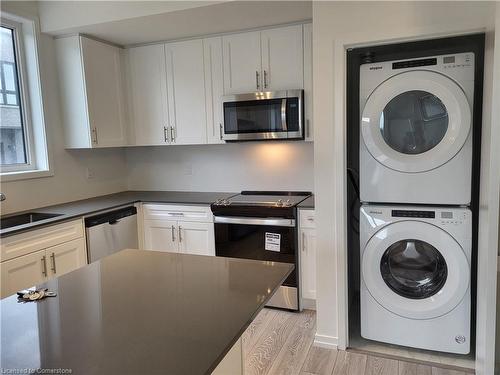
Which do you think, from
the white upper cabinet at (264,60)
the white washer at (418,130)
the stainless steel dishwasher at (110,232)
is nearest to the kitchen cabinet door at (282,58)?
the white upper cabinet at (264,60)

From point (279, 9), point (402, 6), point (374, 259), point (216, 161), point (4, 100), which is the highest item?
point (279, 9)

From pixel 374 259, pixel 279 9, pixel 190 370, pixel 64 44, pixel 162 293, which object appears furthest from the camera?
pixel 64 44

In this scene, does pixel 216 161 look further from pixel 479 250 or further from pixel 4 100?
pixel 479 250

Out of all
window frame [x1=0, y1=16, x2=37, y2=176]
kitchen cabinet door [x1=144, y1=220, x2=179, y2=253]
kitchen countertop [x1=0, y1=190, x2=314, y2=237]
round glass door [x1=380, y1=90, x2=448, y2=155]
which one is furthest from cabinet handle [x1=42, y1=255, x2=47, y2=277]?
round glass door [x1=380, y1=90, x2=448, y2=155]

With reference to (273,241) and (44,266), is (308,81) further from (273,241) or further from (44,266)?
(44,266)

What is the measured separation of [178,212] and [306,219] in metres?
1.15

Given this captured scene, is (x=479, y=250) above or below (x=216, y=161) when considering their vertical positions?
below

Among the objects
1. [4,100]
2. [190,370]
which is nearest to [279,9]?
[4,100]

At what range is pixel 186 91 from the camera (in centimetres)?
351

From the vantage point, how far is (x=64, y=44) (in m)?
3.30

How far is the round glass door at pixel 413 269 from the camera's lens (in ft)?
7.74

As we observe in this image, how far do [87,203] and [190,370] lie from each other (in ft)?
9.52

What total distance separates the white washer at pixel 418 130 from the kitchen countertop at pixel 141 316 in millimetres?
1203

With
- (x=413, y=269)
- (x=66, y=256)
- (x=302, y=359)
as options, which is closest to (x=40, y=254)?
(x=66, y=256)
